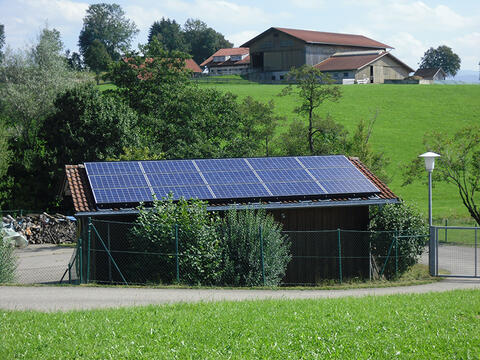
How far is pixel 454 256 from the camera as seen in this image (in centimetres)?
3092

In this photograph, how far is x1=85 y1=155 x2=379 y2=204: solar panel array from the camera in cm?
2123

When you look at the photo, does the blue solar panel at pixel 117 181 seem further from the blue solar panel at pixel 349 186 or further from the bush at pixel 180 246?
the blue solar panel at pixel 349 186

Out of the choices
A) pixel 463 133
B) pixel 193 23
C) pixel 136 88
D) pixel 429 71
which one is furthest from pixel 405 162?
pixel 193 23

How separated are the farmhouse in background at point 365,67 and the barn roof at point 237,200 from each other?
223ft

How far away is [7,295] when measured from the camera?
16.5 meters

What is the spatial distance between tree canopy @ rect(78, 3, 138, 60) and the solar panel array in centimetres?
11585

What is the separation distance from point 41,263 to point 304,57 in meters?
72.0

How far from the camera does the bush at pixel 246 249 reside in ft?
64.4

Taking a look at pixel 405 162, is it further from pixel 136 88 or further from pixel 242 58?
pixel 242 58

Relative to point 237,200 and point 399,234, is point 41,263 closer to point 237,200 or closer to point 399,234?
point 237,200

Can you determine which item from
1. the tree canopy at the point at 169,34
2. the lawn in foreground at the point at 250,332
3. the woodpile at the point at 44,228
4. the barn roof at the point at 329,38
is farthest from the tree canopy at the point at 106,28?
the lawn in foreground at the point at 250,332

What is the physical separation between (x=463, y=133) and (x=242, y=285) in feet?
A: 81.9

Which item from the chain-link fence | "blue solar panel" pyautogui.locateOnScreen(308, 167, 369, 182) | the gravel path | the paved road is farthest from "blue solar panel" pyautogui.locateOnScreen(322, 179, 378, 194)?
the paved road

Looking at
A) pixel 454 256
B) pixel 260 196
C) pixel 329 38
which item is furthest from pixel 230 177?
pixel 329 38
